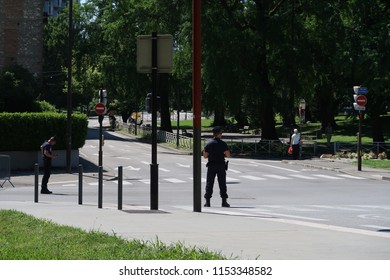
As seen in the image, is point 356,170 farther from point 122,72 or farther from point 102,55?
point 102,55

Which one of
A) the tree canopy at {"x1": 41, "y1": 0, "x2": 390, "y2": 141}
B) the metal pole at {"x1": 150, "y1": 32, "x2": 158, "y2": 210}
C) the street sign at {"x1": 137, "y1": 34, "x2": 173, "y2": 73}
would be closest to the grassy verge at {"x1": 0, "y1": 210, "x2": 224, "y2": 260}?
the metal pole at {"x1": 150, "y1": 32, "x2": 158, "y2": 210}

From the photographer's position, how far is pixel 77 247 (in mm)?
9992

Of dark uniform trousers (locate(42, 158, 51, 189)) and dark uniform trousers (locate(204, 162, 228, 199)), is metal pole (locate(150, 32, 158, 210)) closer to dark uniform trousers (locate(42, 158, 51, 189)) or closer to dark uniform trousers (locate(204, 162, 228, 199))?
dark uniform trousers (locate(204, 162, 228, 199))

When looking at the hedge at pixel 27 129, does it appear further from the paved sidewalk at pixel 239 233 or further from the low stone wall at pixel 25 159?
the paved sidewalk at pixel 239 233

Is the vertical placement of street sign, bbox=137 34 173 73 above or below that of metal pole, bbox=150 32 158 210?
above

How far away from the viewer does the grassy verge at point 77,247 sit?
8.95 metres

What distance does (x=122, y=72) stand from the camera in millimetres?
68625

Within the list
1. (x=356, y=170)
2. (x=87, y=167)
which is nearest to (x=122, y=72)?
(x=87, y=167)

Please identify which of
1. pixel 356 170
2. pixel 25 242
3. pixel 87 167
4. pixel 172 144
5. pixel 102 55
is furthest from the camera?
pixel 102 55

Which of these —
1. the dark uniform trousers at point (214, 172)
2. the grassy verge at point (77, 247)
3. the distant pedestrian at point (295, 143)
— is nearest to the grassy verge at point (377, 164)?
the distant pedestrian at point (295, 143)

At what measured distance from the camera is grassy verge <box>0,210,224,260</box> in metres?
8.95

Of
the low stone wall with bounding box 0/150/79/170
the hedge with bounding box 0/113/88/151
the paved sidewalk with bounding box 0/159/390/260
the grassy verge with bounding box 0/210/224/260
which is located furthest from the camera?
the low stone wall with bounding box 0/150/79/170

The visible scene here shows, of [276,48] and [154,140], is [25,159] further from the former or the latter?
[154,140]

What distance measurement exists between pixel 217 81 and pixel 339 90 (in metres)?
14.9
